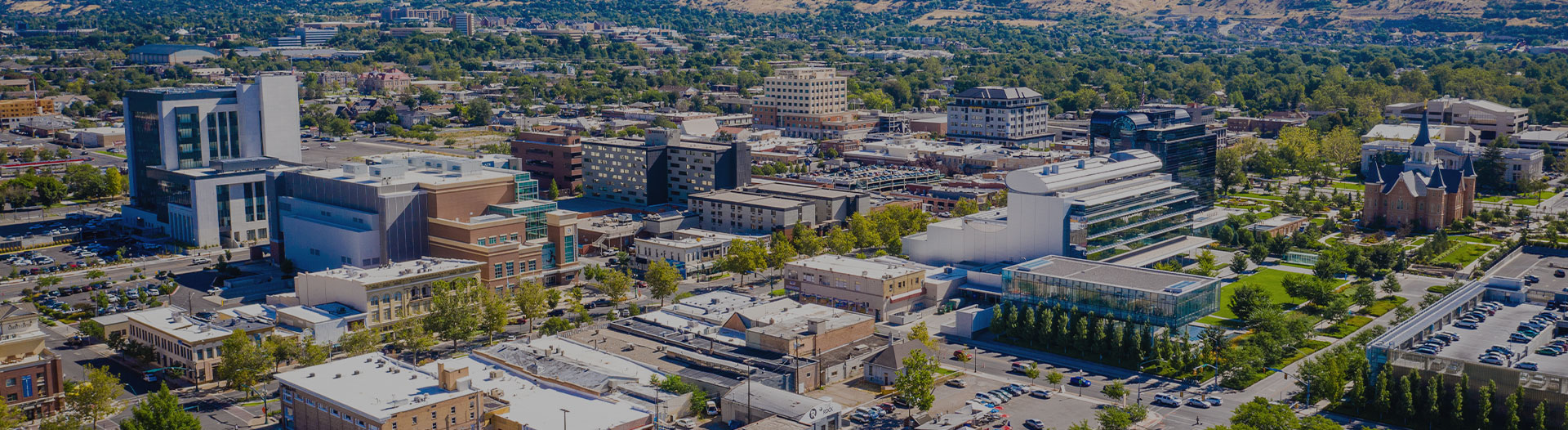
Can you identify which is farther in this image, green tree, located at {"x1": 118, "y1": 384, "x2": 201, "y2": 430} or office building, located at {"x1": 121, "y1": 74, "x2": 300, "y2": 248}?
office building, located at {"x1": 121, "y1": 74, "x2": 300, "y2": 248}

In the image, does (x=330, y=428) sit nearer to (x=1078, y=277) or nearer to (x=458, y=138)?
(x=1078, y=277)

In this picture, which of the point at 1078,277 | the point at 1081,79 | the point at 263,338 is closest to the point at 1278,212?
the point at 1078,277

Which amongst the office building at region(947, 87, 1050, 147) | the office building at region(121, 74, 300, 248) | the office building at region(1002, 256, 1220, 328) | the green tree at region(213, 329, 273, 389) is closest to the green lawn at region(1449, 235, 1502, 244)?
the office building at region(1002, 256, 1220, 328)

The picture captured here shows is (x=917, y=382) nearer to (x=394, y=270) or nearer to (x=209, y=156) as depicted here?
(x=394, y=270)

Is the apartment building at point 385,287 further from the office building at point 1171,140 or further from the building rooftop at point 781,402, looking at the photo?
the office building at point 1171,140

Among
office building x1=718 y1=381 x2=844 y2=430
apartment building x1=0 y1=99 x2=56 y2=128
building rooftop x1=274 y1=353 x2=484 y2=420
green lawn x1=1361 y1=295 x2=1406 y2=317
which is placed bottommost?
green lawn x1=1361 y1=295 x2=1406 y2=317

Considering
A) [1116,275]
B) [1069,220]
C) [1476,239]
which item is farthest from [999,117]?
[1116,275]

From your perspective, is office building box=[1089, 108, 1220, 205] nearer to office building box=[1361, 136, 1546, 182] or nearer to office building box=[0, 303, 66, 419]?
office building box=[1361, 136, 1546, 182]
